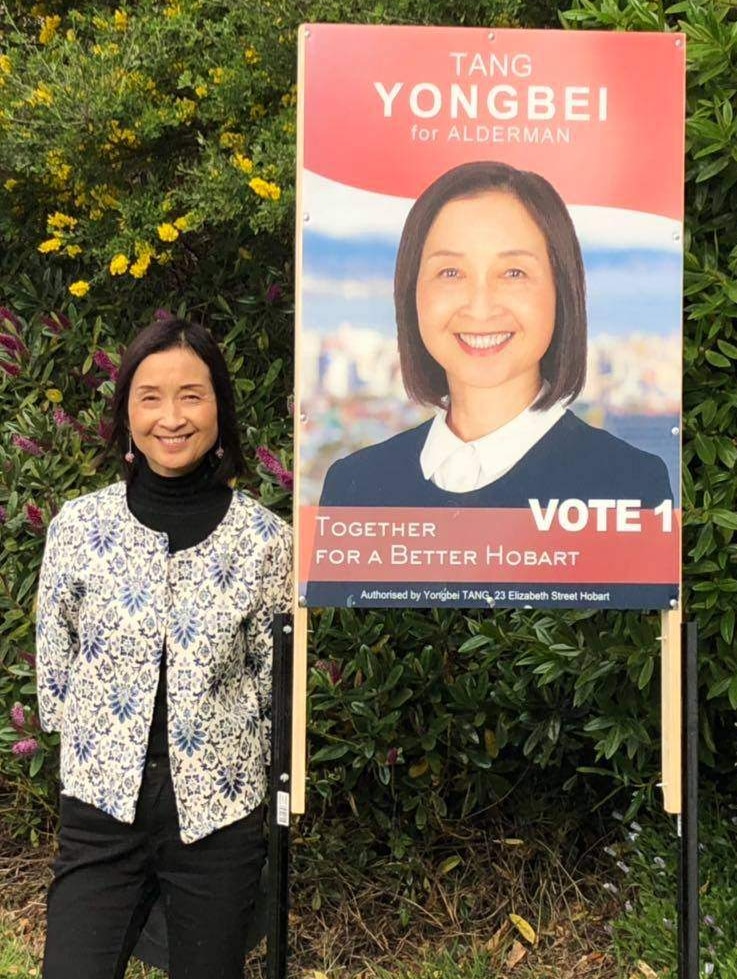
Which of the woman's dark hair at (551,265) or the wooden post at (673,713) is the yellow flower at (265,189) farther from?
the wooden post at (673,713)

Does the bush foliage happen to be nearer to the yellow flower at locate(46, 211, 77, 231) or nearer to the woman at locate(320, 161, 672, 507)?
the yellow flower at locate(46, 211, 77, 231)

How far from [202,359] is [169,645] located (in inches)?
27.5

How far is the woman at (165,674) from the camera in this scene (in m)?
2.60

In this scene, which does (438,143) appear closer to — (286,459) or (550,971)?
(286,459)

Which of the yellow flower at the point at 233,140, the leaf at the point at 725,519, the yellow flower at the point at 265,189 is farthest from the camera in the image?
the yellow flower at the point at 233,140

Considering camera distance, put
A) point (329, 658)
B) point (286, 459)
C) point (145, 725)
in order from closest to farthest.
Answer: point (145, 725)
point (329, 658)
point (286, 459)

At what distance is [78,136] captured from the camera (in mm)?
4043

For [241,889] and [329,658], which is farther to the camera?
[329,658]

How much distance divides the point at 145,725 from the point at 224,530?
0.49 metres

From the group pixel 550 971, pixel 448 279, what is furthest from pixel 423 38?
pixel 550 971

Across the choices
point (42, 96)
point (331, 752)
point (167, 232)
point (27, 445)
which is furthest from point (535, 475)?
point (42, 96)

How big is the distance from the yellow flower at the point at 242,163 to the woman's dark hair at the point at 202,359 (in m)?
1.22

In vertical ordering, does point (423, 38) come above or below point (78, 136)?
below

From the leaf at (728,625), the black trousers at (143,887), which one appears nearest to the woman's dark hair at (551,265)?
the leaf at (728,625)
